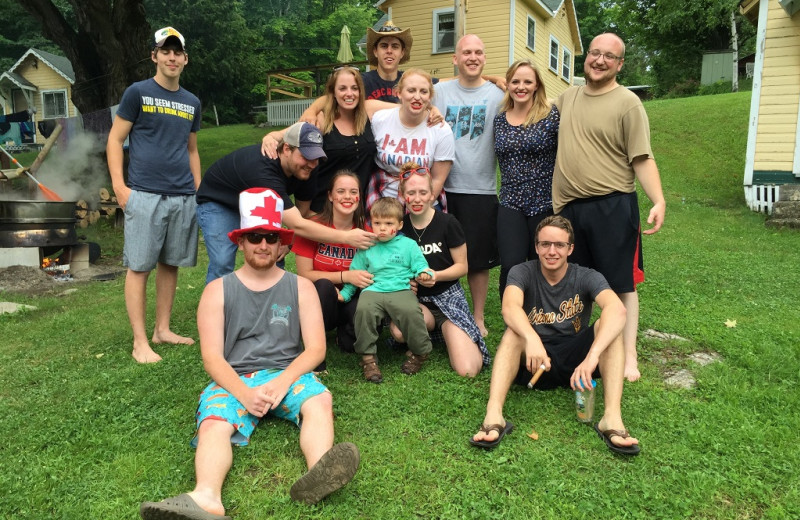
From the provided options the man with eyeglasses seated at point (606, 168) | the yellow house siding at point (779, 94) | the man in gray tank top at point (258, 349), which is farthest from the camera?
the yellow house siding at point (779, 94)

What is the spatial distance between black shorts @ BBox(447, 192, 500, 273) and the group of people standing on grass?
0.04ft

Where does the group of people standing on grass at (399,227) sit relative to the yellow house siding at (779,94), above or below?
below

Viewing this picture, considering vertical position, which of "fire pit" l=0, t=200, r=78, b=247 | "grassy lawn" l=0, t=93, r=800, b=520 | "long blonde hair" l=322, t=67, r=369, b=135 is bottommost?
"grassy lawn" l=0, t=93, r=800, b=520

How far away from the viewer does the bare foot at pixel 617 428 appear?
282 centimetres

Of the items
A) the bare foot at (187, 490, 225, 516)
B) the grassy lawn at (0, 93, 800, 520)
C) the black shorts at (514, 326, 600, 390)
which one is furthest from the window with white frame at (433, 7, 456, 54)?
the bare foot at (187, 490, 225, 516)

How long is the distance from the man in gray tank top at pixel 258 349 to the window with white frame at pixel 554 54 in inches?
781

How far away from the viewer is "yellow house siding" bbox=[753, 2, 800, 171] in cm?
1018

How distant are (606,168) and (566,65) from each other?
21.1 metres

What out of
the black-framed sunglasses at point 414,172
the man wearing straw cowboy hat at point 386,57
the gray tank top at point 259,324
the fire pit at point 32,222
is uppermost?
the man wearing straw cowboy hat at point 386,57

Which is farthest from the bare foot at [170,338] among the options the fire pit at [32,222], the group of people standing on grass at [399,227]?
the fire pit at [32,222]

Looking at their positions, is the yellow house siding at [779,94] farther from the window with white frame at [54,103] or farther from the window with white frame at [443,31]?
the window with white frame at [54,103]

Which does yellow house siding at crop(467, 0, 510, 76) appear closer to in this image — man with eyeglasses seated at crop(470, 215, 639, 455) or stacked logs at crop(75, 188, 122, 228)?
stacked logs at crop(75, 188, 122, 228)

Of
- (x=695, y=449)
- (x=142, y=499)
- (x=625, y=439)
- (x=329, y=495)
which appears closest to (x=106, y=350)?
(x=142, y=499)

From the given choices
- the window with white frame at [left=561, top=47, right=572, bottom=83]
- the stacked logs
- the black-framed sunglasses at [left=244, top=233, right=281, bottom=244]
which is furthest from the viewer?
the window with white frame at [left=561, top=47, right=572, bottom=83]
